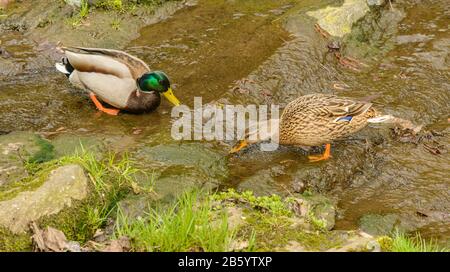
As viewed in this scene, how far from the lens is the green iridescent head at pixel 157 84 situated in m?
6.23

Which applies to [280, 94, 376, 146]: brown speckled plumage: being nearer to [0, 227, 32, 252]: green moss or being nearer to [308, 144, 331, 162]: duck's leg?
[308, 144, 331, 162]: duck's leg

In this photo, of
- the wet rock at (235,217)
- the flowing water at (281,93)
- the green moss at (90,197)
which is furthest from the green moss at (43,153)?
the wet rock at (235,217)

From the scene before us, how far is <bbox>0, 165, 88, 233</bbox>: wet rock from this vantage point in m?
3.70

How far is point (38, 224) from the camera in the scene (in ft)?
12.3

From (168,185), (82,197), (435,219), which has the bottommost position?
(435,219)

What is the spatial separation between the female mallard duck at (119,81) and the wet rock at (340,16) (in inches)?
105

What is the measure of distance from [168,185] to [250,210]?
0.96 metres

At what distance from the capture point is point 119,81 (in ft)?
20.9

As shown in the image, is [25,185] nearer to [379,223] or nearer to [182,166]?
[182,166]

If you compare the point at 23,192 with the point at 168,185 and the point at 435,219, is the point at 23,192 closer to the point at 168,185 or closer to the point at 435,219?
the point at 168,185

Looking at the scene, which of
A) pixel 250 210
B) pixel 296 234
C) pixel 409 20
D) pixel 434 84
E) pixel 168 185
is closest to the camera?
pixel 296 234

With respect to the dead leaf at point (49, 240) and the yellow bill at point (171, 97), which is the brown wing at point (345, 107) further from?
the dead leaf at point (49, 240)

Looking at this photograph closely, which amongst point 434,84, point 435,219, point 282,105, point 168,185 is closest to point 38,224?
point 168,185

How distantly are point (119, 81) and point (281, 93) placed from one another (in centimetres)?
182
